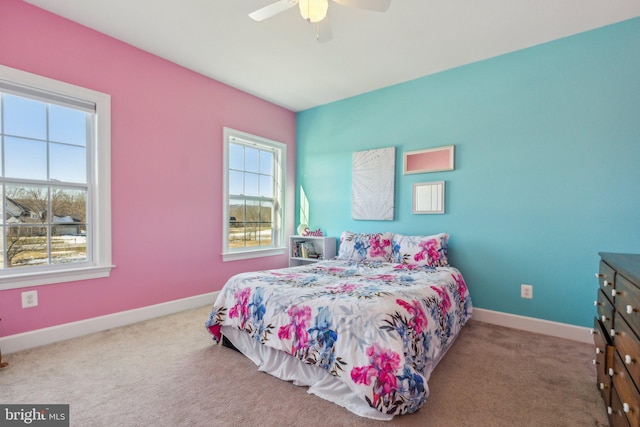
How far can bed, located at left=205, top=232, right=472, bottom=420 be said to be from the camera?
1.51 meters

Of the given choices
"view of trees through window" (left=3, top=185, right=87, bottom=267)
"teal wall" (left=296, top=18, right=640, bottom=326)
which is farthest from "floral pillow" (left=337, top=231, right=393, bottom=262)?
"view of trees through window" (left=3, top=185, right=87, bottom=267)

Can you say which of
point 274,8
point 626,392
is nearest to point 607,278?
point 626,392

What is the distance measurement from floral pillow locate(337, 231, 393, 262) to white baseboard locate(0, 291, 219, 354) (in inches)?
70.2

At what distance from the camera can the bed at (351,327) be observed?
1511mm

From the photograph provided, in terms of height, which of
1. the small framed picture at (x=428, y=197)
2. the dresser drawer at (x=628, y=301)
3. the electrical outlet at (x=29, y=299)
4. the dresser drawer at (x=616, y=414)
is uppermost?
the small framed picture at (x=428, y=197)

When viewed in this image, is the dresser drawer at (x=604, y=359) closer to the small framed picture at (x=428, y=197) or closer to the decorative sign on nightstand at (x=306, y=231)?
the small framed picture at (x=428, y=197)

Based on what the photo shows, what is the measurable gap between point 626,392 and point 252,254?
3.52m

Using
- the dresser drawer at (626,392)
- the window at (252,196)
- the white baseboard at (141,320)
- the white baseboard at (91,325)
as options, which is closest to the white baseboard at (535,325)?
the white baseboard at (141,320)

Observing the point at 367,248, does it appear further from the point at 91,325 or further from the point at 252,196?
the point at 91,325

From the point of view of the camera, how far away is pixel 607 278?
1.65 metres

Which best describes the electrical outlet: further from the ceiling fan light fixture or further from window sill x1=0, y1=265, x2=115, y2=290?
the ceiling fan light fixture

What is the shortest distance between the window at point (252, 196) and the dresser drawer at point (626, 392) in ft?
11.2

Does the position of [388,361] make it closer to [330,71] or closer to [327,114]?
[330,71]

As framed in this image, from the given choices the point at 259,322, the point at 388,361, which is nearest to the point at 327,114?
the point at 259,322
